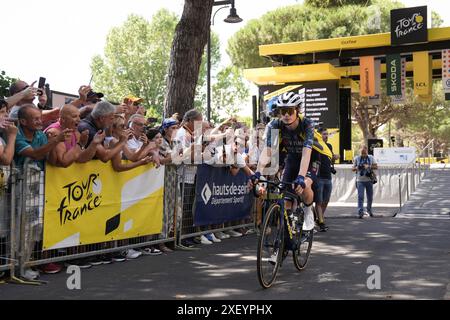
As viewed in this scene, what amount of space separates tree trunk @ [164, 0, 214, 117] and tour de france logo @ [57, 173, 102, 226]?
4929mm

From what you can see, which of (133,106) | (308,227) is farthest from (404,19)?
(308,227)

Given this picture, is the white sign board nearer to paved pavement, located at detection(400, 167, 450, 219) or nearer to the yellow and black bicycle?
paved pavement, located at detection(400, 167, 450, 219)

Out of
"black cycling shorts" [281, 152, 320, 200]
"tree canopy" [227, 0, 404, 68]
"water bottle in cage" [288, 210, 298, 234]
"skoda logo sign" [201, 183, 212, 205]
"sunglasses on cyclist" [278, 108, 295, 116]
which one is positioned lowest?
"water bottle in cage" [288, 210, 298, 234]

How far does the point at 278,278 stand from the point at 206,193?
322cm

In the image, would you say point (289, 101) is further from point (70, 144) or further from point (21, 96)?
point (21, 96)

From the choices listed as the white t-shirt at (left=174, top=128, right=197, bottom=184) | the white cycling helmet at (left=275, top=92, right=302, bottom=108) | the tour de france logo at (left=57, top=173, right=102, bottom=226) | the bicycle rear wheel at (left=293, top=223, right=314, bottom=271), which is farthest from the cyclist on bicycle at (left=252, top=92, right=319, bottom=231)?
the white t-shirt at (left=174, top=128, right=197, bottom=184)

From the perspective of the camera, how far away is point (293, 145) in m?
6.28

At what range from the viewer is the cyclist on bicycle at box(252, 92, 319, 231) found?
5.88 metres

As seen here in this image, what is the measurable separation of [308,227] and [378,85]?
19.2 m

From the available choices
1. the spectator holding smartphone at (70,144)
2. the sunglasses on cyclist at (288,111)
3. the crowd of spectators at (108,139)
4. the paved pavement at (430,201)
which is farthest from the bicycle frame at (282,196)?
the paved pavement at (430,201)

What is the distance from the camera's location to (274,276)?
223 inches

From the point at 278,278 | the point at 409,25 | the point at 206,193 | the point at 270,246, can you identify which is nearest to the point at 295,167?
the point at 270,246

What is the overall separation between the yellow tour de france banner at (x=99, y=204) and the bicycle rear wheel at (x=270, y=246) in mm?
2516
